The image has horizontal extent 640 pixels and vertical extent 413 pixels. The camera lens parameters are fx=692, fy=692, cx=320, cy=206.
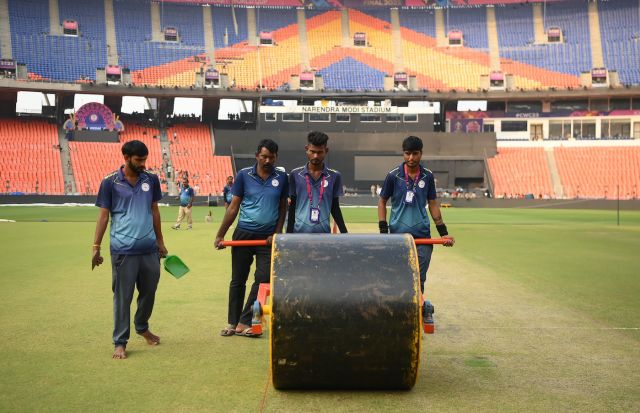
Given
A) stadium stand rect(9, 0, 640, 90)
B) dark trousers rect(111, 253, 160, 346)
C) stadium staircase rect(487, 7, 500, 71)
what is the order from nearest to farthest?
dark trousers rect(111, 253, 160, 346) < stadium stand rect(9, 0, 640, 90) < stadium staircase rect(487, 7, 500, 71)

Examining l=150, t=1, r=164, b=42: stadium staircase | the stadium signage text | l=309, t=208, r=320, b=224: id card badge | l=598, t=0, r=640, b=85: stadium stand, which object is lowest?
l=309, t=208, r=320, b=224: id card badge

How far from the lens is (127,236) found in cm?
664

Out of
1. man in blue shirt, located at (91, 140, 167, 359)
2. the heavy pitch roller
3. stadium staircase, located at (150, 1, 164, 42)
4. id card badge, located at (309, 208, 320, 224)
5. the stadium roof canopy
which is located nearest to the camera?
the heavy pitch roller

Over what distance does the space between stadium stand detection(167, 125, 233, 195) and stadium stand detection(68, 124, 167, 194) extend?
1532 mm

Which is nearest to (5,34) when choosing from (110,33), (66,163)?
(110,33)

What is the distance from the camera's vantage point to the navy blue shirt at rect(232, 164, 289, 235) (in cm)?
737

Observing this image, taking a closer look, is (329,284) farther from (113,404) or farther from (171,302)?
(171,302)

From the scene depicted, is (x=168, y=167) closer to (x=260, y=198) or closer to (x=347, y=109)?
(x=347, y=109)

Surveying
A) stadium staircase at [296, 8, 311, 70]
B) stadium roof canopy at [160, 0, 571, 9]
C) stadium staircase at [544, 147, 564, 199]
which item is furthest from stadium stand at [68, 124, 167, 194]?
stadium staircase at [544, 147, 564, 199]

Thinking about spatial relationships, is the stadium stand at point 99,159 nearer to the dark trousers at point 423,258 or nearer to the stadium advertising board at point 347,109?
the stadium advertising board at point 347,109

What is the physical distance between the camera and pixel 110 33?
2623 inches

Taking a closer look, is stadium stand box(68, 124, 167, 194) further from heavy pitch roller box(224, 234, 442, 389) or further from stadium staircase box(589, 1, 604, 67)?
heavy pitch roller box(224, 234, 442, 389)

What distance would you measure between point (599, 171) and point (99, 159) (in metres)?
41.2

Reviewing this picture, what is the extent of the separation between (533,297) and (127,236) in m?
6.00
